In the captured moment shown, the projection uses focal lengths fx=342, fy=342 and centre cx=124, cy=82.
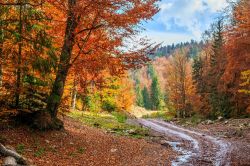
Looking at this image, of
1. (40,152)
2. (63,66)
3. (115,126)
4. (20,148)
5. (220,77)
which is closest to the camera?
(20,148)

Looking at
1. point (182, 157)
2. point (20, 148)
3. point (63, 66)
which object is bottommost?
point (182, 157)

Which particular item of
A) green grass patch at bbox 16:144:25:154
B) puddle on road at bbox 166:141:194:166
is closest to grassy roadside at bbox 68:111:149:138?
puddle on road at bbox 166:141:194:166

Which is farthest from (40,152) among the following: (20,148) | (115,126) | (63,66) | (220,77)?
(220,77)

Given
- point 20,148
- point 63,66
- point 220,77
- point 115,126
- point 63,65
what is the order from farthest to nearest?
point 220,77 < point 115,126 < point 63,66 < point 63,65 < point 20,148

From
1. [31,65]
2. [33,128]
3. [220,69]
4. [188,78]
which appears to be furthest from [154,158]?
[188,78]

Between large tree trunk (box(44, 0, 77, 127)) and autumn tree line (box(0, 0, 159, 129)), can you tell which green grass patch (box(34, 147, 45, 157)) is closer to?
autumn tree line (box(0, 0, 159, 129))

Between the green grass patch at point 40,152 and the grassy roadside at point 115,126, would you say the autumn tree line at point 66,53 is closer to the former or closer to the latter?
the green grass patch at point 40,152

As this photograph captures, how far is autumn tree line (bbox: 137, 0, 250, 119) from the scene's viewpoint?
29.0m

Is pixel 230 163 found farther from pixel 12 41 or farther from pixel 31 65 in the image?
pixel 12 41

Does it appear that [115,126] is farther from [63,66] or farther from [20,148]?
[20,148]

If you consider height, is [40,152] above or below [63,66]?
below

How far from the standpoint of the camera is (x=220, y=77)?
42281 millimetres

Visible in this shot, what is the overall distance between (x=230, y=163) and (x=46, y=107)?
8.93 meters

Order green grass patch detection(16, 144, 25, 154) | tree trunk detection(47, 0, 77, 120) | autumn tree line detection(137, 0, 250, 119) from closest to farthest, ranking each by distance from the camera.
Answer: green grass patch detection(16, 144, 25, 154), tree trunk detection(47, 0, 77, 120), autumn tree line detection(137, 0, 250, 119)
